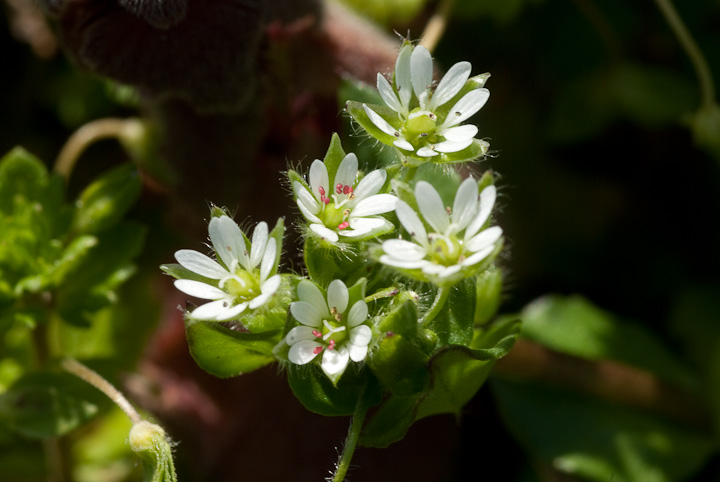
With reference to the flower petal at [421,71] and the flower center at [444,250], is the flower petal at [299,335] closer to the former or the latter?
the flower center at [444,250]

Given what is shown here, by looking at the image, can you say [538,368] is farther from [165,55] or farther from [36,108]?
[36,108]

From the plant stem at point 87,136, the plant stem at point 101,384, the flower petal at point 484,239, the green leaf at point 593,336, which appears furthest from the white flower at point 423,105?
the plant stem at point 87,136

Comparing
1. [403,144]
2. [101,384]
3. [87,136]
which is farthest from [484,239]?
[87,136]

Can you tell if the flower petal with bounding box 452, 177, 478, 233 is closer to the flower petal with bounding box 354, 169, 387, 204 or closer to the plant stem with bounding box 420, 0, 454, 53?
the flower petal with bounding box 354, 169, 387, 204

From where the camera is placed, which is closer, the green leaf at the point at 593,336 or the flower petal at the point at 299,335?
the flower petal at the point at 299,335

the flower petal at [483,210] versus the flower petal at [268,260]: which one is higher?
the flower petal at [483,210]

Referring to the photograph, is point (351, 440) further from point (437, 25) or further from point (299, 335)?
point (437, 25)

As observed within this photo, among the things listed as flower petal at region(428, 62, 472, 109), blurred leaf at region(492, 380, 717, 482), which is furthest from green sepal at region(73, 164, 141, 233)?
blurred leaf at region(492, 380, 717, 482)

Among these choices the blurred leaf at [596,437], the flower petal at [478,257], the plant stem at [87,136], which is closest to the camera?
the flower petal at [478,257]
